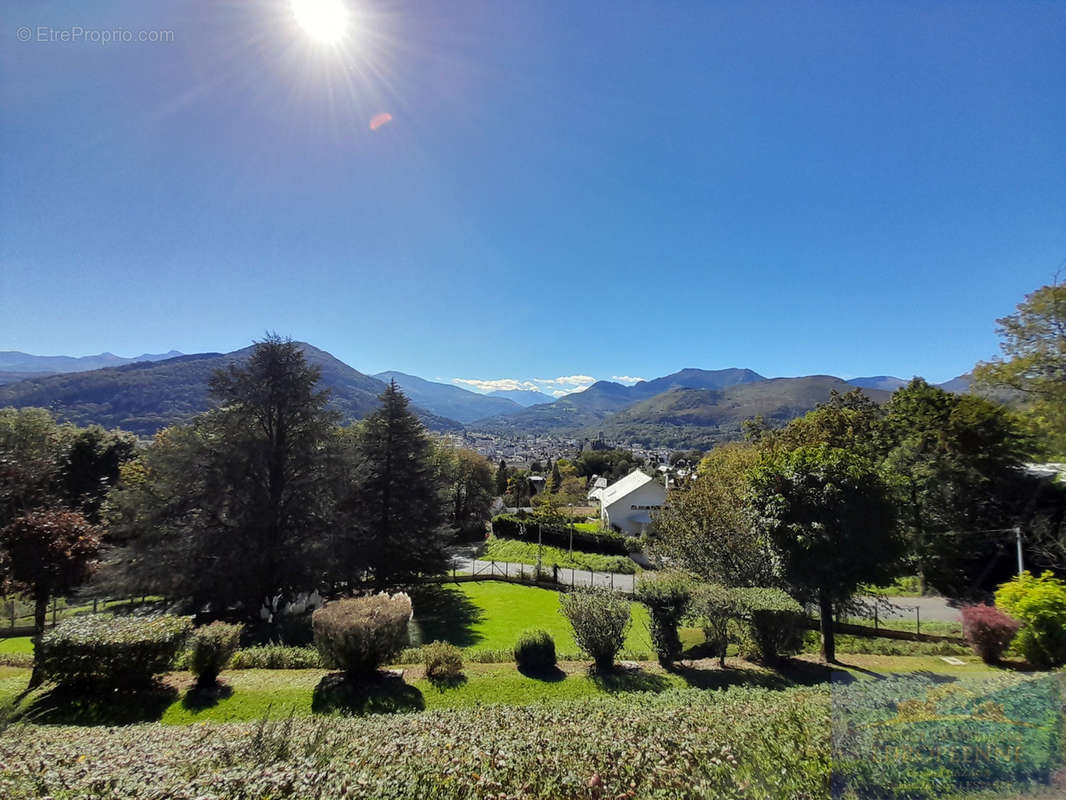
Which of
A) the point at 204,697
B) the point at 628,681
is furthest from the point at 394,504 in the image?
the point at 628,681

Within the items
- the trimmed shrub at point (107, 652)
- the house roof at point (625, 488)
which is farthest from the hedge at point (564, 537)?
the trimmed shrub at point (107, 652)

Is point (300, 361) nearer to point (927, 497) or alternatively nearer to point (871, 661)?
point (871, 661)

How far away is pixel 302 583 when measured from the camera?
16.4m

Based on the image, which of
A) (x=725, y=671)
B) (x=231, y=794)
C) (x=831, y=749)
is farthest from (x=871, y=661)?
(x=231, y=794)

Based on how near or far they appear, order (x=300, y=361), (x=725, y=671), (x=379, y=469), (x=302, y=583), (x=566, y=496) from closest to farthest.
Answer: (x=725, y=671)
(x=302, y=583)
(x=300, y=361)
(x=379, y=469)
(x=566, y=496)

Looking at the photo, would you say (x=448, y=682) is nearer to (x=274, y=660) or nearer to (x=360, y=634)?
(x=360, y=634)

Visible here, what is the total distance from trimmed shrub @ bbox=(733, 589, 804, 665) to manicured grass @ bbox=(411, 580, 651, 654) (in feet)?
10.8

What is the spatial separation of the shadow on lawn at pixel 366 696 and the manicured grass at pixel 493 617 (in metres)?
4.73

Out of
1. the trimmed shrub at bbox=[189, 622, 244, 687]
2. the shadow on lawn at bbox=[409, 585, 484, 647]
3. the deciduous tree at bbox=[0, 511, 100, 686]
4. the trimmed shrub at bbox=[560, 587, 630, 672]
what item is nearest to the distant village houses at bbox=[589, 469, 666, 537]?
the shadow on lawn at bbox=[409, 585, 484, 647]

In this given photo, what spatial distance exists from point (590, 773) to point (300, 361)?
59.9 ft

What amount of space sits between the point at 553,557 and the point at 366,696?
26.2 meters

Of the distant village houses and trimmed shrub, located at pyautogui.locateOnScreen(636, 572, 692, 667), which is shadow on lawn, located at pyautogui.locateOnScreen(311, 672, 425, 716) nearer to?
trimmed shrub, located at pyautogui.locateOnScreen(636, 572, 692, 667)

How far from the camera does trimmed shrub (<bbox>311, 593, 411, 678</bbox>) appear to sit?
876 centimetres

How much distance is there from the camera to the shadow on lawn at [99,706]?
716 centimetres
